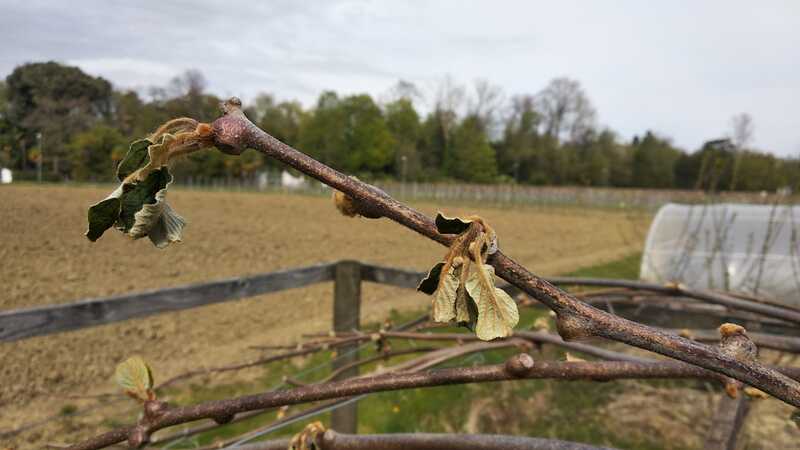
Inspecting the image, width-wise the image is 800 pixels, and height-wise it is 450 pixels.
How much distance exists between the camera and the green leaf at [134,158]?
1.01 ft

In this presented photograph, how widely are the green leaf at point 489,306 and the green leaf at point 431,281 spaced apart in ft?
0.08

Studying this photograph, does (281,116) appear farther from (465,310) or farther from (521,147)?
(465,310)

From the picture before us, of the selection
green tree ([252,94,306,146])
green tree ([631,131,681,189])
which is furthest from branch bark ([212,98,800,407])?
green tree ([631,131,681,189])

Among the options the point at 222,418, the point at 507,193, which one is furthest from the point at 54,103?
the point at 507,193

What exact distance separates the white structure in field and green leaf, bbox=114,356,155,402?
5.83 m

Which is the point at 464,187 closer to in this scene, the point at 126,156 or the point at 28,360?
the point at 28,360

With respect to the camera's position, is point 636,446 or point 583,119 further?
point 583,119

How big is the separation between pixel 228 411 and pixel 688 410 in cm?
406

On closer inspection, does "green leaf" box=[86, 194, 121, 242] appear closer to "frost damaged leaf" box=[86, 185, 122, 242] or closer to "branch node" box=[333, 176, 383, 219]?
"frost damaged leaf" box=[86, 185, 122, 242]

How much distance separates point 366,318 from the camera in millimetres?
7816

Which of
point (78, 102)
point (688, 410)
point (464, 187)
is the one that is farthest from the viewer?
point (464, 187)

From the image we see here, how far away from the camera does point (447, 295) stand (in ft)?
0.99

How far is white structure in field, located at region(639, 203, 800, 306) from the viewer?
6.20 metres

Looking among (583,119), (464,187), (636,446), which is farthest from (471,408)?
(583,119)
